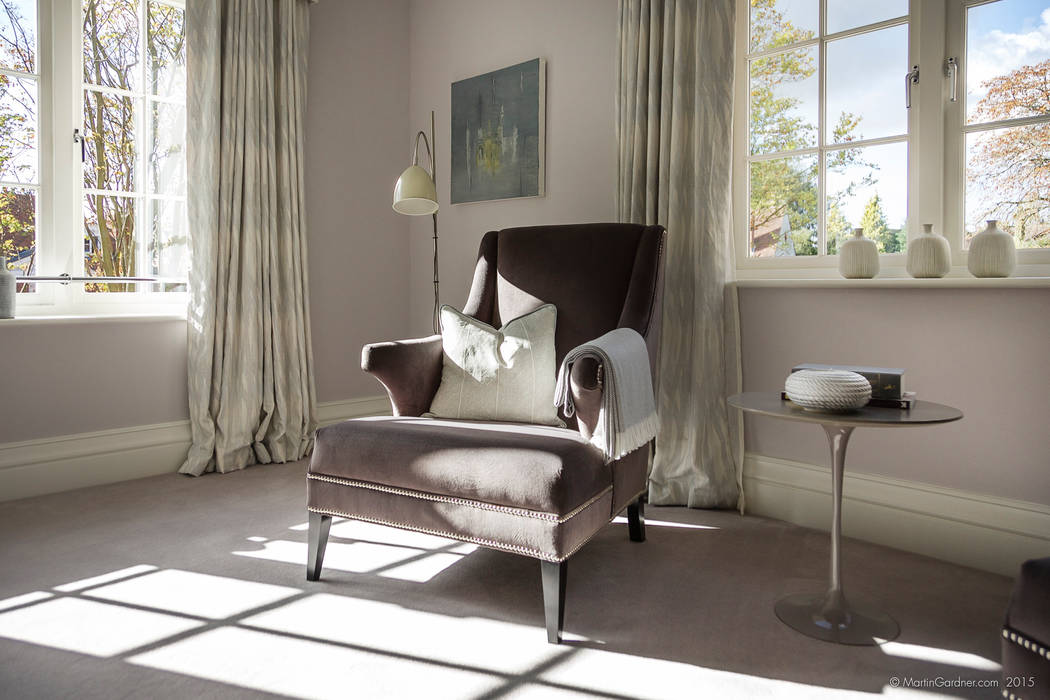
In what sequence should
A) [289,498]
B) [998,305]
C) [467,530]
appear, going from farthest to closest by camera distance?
[289,498] < [998,305] < [467,530]

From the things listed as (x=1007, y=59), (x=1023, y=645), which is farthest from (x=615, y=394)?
(x=1007, y=59)

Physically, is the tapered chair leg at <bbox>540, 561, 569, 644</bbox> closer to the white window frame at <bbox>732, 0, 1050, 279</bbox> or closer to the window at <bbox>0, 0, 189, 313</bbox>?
the white window frame at <bbox>732, 0, 1050, 279</bbox>

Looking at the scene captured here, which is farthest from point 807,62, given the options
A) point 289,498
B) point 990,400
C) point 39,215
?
point 39,215

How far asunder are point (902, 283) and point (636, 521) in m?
1.14

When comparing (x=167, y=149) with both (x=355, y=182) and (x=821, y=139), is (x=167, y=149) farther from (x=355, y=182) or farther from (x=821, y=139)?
(x=821, y=139)

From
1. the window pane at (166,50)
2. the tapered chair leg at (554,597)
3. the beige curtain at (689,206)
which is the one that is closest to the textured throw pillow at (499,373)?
the tapered chair leg at (554,597)

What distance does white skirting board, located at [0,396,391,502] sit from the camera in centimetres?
269

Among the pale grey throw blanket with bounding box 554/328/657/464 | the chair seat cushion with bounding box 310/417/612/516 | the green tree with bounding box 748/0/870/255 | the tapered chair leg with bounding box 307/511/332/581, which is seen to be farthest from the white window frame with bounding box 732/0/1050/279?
the tapered chair leg with bounding box 307/511/332/581

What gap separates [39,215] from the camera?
9.25 ft

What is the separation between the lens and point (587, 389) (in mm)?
1718

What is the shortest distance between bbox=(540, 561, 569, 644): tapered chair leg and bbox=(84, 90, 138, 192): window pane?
2.60 meters

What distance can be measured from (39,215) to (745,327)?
112 inches

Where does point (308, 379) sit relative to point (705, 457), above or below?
above

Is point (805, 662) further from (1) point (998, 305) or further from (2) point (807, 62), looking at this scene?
(2) point (807, 62)
